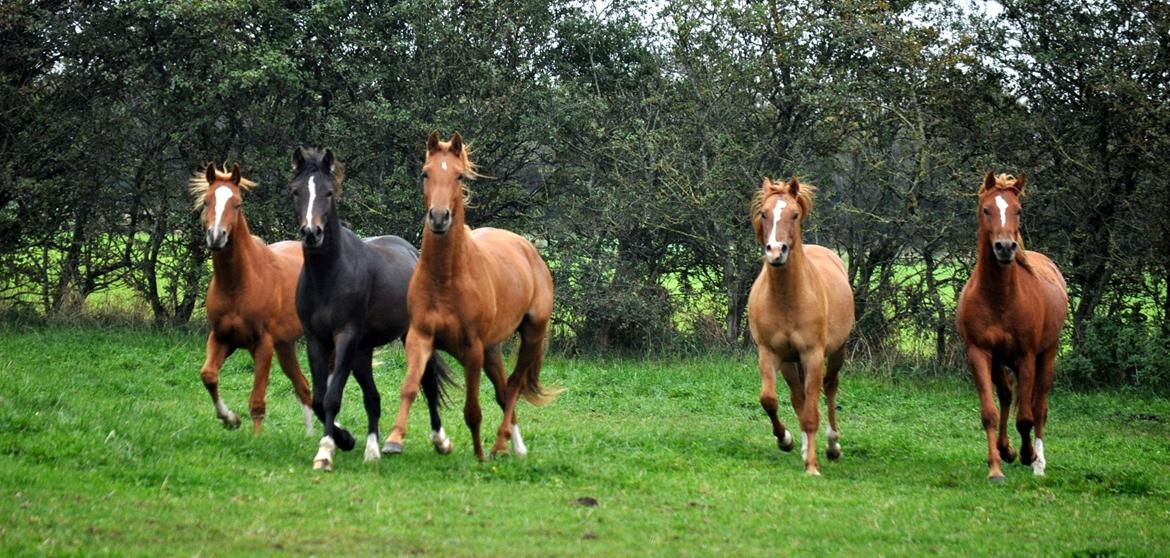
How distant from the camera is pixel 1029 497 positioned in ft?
29.4

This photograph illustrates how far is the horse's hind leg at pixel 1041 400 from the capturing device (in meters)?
10.5

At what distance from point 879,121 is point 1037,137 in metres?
2.04

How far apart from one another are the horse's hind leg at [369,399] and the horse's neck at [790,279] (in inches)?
123

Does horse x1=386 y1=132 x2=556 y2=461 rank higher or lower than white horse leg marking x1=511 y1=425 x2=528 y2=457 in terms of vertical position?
higher

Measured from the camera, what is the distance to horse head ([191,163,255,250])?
984cm

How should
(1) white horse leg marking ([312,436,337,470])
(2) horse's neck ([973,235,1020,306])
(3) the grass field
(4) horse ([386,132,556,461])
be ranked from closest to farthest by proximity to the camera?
1. (3) the grass field
2. (1) white horse leg marking ([312,436,337,470])
3. (4) horse ([386,132,556,461])
4. (2) horse's neck ([973,235,1020,306])

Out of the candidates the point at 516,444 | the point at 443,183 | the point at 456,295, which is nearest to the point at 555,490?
the point at 456,295

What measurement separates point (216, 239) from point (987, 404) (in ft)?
19.3

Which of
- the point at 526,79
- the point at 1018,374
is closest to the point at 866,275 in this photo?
the point at 526,79

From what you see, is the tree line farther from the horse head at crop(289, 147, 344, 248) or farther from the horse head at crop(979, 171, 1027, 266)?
the horse head at crop(289, 147, 344, 248)

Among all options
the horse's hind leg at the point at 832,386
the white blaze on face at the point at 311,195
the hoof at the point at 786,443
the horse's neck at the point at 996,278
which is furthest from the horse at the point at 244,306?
the horse's neck at the point at 996,278

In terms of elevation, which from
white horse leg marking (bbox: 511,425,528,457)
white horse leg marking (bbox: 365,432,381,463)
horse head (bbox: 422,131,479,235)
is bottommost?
white horse leg marking (bbox: 511,425,528,457)

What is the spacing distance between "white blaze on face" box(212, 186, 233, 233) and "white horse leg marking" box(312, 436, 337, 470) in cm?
210

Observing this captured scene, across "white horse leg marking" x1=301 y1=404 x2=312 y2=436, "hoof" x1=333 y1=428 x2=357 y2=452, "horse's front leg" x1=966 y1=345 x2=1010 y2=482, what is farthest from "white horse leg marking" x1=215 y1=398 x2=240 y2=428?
"horse's front leg" x1=966 y1=345 x2=1010 y2=482
